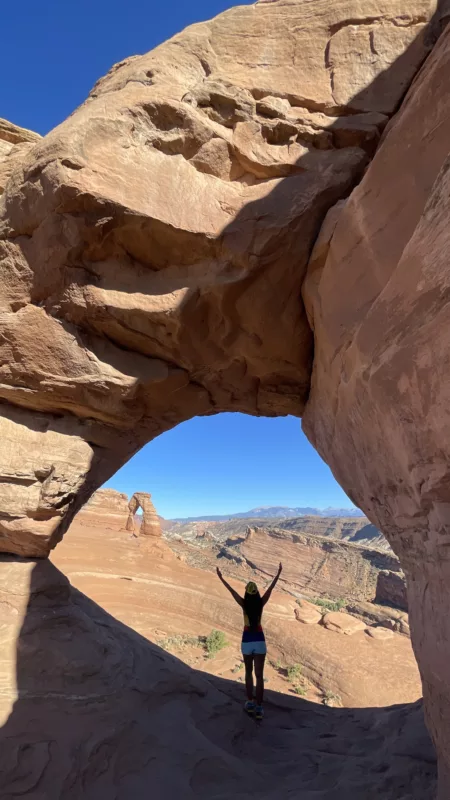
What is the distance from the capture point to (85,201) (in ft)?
14.6

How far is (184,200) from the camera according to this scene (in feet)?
15.2

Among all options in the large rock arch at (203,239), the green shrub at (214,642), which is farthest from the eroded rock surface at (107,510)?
the large rock arch at (203,239)

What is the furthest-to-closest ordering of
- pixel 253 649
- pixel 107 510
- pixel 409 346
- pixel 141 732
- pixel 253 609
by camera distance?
pixel 107 510 < pixel 253 609 < pixel 253 649 < pixel 141 732 < pixel 409 346

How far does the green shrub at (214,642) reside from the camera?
1170 cm

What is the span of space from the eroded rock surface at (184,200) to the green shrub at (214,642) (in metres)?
8.46

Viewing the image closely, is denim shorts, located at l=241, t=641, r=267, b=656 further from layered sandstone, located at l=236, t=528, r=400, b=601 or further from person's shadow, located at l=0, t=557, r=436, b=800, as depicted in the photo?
layered sandstone, located at l=236, t=528, r=400, b=601

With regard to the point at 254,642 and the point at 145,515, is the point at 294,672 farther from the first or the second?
the point at 145,515

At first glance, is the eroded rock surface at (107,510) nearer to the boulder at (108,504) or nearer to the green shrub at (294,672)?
the boulder at (108,504)

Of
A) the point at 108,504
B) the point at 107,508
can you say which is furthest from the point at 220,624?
the point at 108,504

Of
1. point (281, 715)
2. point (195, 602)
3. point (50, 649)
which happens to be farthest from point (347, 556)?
point (50, 649)

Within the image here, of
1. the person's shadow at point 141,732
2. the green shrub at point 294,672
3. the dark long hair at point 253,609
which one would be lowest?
the green shrub at point 294,672

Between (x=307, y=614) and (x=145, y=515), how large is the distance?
12.0 meters

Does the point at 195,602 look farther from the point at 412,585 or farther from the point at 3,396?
the point at 412,585

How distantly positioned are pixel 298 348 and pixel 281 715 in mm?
5108
